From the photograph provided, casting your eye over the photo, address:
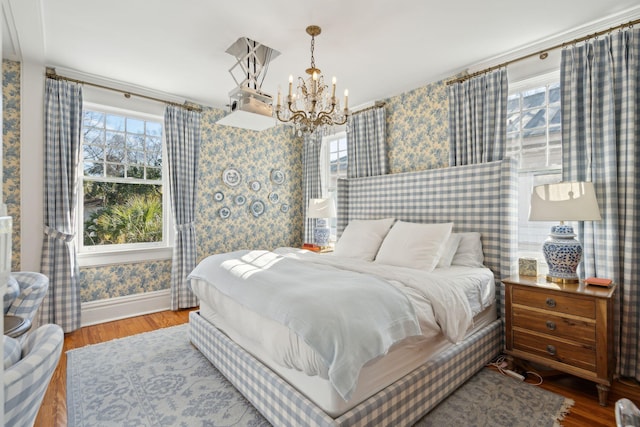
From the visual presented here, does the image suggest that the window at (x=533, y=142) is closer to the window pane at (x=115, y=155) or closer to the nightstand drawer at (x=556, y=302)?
the nightstand drawer at (x=556, y=302)

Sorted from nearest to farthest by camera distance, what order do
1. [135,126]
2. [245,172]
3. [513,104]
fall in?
[513,104] < [135,126] < [245,172]

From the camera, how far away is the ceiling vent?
3062 mm

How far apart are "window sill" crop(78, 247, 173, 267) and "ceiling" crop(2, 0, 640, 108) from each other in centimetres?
199

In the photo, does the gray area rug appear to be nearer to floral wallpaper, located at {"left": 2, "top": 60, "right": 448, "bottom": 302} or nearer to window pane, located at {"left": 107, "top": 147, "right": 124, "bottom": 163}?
floral wallpaper, located at {"left": 2, "top": 60, "right": 448, "bottom": 302}

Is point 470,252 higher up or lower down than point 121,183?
lower down

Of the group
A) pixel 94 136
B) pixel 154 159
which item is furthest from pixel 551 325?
pixel 94 136

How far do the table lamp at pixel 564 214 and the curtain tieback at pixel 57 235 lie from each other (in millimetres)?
4350

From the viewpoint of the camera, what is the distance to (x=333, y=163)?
5.12m

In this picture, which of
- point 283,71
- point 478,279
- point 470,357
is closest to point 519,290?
point 478,279

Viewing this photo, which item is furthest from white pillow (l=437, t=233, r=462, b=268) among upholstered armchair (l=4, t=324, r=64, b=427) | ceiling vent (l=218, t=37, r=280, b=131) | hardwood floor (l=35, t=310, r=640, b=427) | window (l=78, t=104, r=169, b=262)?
window (l=78, t=104, r=169, b=262)

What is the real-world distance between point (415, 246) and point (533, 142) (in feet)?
4.85

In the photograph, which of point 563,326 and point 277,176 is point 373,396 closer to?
point 563,326

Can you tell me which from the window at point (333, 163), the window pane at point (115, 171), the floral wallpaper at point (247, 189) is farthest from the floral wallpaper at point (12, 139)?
the window at point (333, 163)

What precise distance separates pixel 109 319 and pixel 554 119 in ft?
16.5
